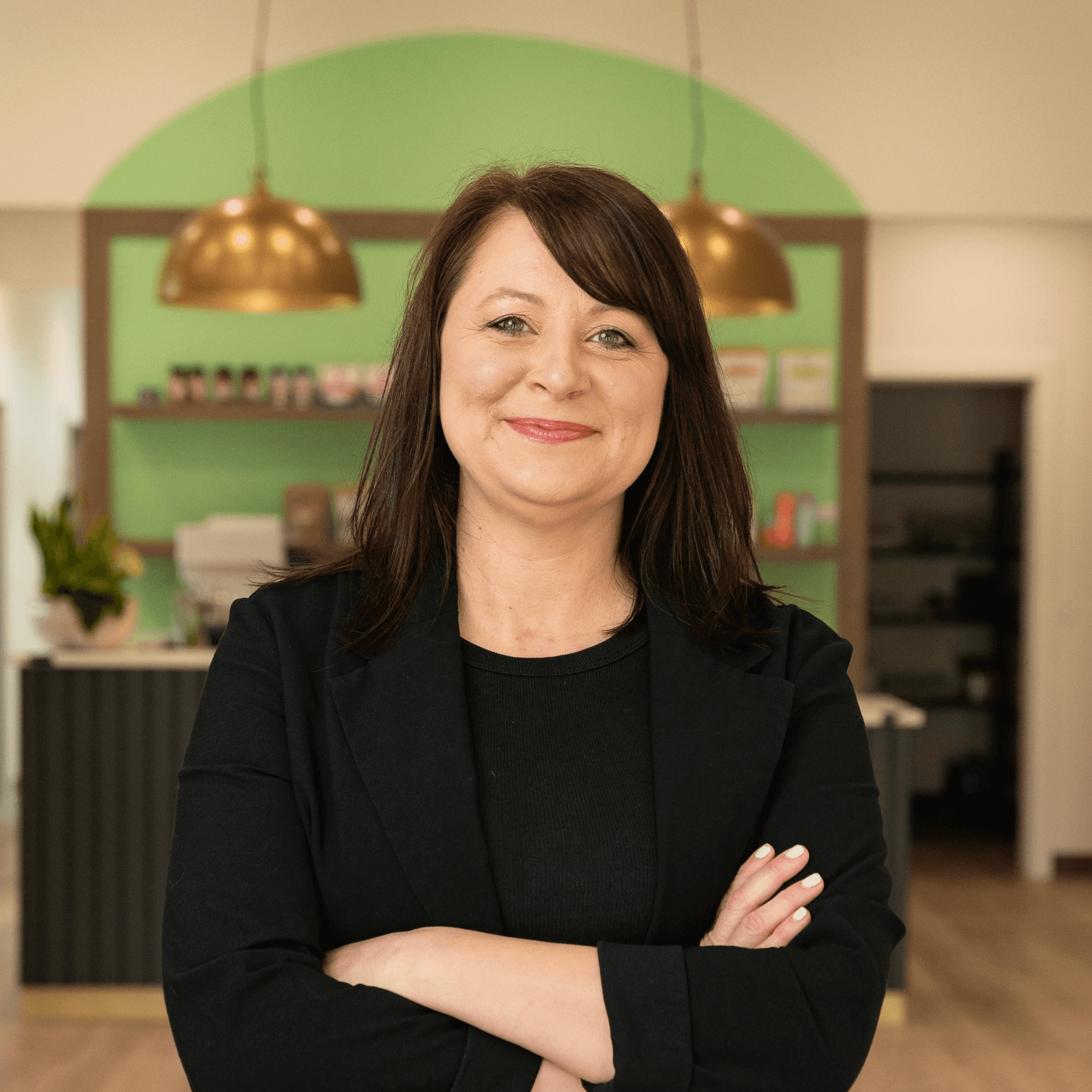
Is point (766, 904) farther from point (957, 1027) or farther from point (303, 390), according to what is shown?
point (303, 390)

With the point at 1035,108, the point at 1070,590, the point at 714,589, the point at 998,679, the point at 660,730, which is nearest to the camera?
the point at 660,730

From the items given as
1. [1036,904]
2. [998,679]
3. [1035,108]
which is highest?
[1035,108]

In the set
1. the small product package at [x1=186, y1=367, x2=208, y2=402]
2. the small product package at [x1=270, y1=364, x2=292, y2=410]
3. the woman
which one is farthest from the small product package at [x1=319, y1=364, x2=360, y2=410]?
the woman

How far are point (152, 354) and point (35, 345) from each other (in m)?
2.50

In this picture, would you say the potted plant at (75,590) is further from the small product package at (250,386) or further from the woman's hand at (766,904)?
the woman's hand at (766,904)

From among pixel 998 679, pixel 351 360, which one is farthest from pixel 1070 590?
pixel 351 360

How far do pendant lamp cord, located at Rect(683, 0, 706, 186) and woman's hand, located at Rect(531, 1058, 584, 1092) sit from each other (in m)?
4.88

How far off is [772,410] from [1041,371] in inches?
62.8

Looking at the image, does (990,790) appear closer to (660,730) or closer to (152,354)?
(152,354)

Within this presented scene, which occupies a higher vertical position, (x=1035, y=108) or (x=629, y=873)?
(x=1035, y=108)

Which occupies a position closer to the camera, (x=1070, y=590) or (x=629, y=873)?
(x=629, y=873)

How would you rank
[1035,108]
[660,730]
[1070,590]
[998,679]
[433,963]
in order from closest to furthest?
[433,963], [660,730], [1035,108], [1070,590], [998,679]

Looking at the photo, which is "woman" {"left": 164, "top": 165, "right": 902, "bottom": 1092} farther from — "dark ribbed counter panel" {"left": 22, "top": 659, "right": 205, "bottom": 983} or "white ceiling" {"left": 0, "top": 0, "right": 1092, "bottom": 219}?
"white ceiling" {"left": 0, "top": 0, "right": 1092, "bottom": 219}

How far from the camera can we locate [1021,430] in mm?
7781
